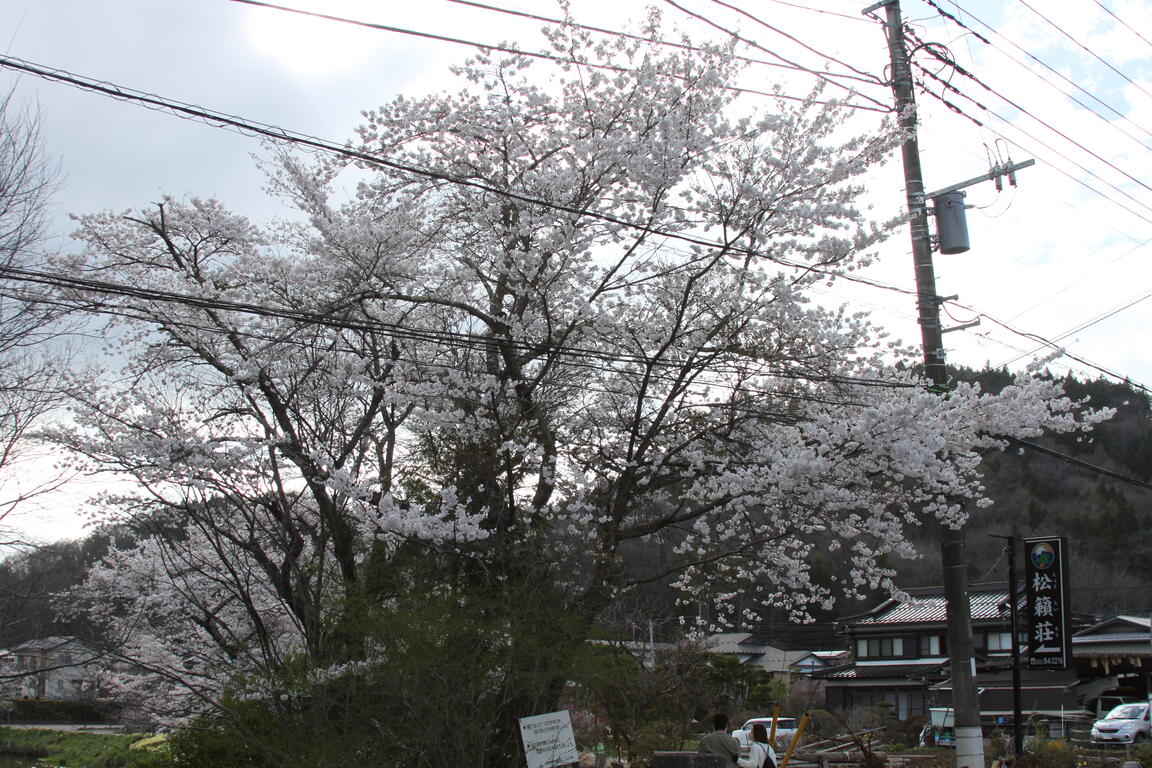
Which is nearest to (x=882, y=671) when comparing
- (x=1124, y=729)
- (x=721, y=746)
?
(x=1124, y=729)

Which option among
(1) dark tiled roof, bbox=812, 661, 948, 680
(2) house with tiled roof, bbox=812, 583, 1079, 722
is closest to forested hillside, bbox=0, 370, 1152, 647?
(2) house with tiled roof, bbox=812, 583, 1079, 722

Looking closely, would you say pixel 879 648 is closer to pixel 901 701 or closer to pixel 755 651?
pixel 901 701

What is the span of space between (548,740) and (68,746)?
24.9 m

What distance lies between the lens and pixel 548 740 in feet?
27.1

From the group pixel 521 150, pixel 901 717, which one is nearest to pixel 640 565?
pixel 521 150

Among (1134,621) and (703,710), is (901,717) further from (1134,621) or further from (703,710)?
(703,710)

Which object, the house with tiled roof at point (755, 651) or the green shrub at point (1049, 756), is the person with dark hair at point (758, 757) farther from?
the house with tiled roof at point (755, 651)

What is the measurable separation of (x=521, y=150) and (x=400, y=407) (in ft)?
12.4

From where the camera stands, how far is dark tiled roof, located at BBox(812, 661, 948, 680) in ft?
108

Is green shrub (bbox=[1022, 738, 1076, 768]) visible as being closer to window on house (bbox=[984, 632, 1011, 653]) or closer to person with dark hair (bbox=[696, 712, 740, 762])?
person with dark hair (bbox=[696, 712, 740, 762])

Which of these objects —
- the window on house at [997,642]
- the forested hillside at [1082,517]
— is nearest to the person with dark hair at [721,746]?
the forested hillside at [1082,517]

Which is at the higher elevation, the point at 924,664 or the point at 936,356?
the point at 936,356

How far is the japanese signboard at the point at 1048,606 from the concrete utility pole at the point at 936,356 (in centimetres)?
368

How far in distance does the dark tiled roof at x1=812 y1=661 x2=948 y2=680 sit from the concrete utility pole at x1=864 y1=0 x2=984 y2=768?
82.3 feet
